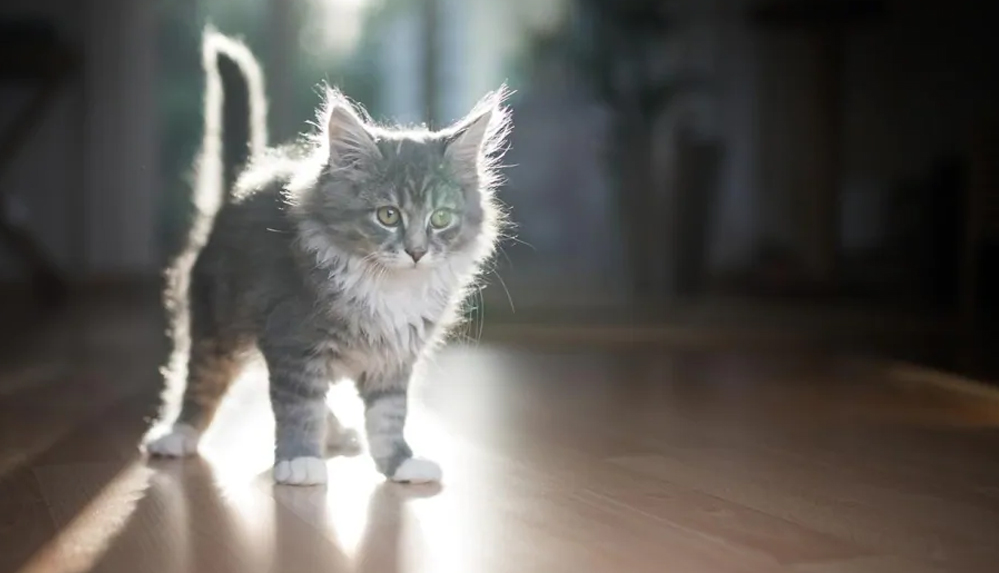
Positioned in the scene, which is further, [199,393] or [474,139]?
[199,393]

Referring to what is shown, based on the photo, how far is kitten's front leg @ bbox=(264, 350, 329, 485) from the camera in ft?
4.61

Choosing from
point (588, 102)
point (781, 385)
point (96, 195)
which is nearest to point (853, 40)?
point (588, 102)

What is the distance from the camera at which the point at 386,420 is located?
4.97ft

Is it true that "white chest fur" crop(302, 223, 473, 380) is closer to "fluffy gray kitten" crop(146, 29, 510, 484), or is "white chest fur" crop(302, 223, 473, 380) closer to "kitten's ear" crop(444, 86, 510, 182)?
"fluffy gray kitten" crop(146, 29, 510, 484)

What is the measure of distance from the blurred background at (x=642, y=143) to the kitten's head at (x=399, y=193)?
2.48 metres

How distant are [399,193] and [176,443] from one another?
1.66 feet

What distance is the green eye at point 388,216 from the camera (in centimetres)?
140

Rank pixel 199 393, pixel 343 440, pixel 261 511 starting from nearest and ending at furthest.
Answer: pixel 261 511, pixel 199 393, pixel 343 440

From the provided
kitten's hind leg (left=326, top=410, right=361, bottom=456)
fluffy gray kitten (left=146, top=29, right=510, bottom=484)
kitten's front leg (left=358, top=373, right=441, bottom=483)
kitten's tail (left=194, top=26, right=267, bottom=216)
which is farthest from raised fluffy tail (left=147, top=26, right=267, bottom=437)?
kitten's front leg (left=358, top=373, right=441, bottom=483)

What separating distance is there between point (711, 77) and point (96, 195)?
2409mm

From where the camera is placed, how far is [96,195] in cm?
428

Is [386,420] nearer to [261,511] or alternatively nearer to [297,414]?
[297,414]

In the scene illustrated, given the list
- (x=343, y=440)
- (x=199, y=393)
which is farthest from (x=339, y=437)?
(x=199, y=393)

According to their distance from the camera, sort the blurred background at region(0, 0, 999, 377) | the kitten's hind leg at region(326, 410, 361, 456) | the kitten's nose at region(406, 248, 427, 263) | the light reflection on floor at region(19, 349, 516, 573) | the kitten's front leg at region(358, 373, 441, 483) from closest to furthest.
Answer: the light reflection on floor at region(19, 349, 516, 573)
the kitten's nose at region(406, 248, 427, 263)
the kitten's front leg at region(358, 373, 441, 483)
the kitten's hind leg at region(326, 410, 361, 456)
the blurred background at region(0, 0, 999, 377)
